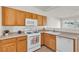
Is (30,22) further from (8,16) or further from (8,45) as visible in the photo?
(8,45)

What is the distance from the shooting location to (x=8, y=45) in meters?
1.79

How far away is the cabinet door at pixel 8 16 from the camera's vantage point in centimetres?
202

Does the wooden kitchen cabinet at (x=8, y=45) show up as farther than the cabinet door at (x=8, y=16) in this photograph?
No

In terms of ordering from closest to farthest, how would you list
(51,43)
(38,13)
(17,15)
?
(17,15) < (51,43) < (38,13)

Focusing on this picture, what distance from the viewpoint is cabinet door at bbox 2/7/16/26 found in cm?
202

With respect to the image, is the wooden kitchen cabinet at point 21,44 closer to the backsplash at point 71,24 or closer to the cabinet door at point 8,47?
the cabinet door at point 8,47

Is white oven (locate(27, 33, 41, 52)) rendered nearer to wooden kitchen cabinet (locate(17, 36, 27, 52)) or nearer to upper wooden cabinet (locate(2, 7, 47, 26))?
wooden kitchen cabinet (locate(17, 36, 27, 52))

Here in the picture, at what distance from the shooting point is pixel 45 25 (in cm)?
366

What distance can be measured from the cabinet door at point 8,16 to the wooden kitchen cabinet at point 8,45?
0.51 m

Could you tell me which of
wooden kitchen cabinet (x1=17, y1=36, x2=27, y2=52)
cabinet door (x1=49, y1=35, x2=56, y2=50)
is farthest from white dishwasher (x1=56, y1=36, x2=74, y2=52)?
wooden kitchen cabinet (x1=17, y1=36, x2=27, y2=52)

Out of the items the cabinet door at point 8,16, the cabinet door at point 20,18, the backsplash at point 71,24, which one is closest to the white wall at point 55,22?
the backsplash at point 71,24
